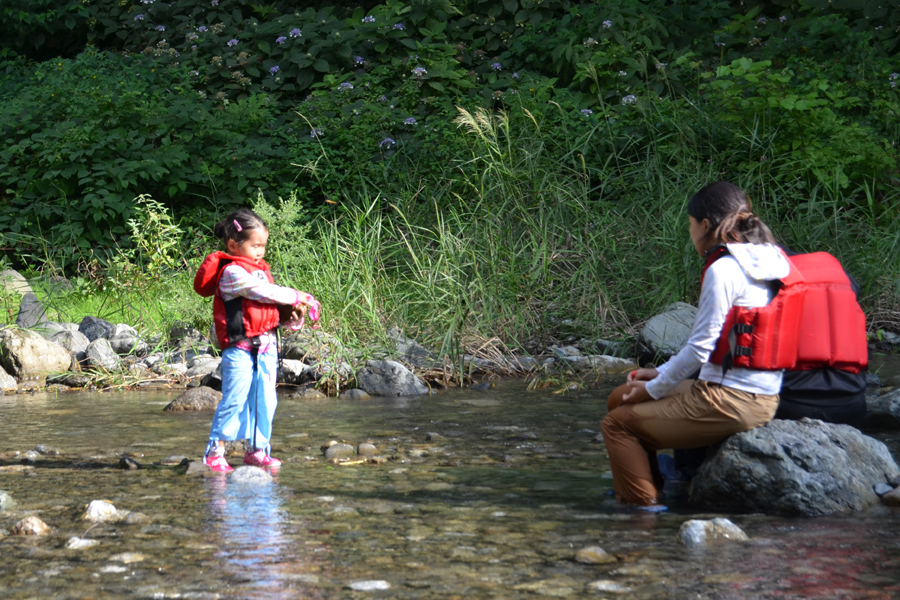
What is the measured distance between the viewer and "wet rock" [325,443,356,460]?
15.7 ft

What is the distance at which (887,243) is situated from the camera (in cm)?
883

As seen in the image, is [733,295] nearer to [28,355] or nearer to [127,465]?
[127,465]

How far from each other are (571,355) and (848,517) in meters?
4.28

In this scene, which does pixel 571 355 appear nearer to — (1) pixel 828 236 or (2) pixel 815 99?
(1) pixel 828 236

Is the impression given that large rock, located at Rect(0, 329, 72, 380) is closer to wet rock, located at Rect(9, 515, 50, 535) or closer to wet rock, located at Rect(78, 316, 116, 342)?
wet rock, located at Rect(78, 316, 116, 342)

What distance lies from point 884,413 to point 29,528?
159 inches

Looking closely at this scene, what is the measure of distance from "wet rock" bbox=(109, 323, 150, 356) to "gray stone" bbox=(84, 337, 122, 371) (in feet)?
0.75

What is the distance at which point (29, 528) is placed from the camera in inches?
131

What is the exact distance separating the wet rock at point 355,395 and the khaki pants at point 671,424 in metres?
3.16

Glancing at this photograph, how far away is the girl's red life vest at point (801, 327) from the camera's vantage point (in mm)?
3611

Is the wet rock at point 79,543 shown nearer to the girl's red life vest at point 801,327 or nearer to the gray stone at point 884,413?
the girl's red life vest at point 801,327

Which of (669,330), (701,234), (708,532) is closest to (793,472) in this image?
(708,532)

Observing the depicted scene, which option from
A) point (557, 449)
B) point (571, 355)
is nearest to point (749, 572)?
point (557, 449)

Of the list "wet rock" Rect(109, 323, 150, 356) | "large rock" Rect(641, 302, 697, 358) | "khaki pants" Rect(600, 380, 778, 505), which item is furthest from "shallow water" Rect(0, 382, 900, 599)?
"wet rock" Rect(109, 323, 150, 356)
